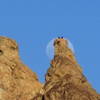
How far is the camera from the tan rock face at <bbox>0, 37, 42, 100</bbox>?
528ft

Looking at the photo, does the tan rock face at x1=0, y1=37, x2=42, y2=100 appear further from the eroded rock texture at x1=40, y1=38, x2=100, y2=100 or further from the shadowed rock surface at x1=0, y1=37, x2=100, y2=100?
the eroded rock texture at x1=40, y1=38, x2=100, y2=100

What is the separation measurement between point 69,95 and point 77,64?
1364 cm

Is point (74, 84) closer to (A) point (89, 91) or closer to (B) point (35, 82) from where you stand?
(A) point (89, 91)

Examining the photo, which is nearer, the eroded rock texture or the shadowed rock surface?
the eroded rock texture

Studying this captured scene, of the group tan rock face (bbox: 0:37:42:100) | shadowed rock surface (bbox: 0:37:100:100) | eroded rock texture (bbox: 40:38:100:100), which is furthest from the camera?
tan rock face (bbox: 0:37:42:100)

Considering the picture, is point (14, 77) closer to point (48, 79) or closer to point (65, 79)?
point (48, 79)

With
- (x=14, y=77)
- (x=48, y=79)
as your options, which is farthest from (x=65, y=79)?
(x=14, y=77)

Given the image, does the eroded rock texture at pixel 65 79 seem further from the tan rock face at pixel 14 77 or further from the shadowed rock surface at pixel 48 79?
the tan rock face at pixel 14 77

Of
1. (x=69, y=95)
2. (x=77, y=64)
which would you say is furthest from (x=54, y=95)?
(x=77, y=64)

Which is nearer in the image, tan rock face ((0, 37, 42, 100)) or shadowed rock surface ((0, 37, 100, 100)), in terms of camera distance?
shadowed rock surface ((0, 37, 100, 100))

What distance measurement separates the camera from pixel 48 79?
161750 millimetres

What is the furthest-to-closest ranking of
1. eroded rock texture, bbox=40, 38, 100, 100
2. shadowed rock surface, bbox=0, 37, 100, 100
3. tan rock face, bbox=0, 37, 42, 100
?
tan rock face, bbox=0, 37, 42, 100 < shadowed rock surface, bbox=0, 37, 100, 100 < eroded rock texture, bbox=40, 38, 100, 100

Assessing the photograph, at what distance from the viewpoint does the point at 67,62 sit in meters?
162

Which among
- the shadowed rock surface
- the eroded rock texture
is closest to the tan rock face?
the shadowed rock surface
